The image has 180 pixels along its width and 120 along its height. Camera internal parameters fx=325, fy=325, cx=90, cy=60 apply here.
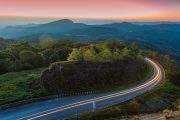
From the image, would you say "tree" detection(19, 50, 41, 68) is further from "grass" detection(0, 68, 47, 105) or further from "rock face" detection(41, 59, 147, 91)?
"rock face" detection(41, 59, 147, 91)

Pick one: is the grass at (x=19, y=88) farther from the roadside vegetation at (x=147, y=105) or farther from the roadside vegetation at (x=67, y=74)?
the roadside vegetation at (x=147, y=105)

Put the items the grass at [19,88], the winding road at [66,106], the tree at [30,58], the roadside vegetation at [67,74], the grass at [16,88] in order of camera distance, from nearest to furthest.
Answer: the winding road at [66,106], the grass at [16,88], the grass at [19,88], the roadside vegetation at [67,74], the tree at [30,58]

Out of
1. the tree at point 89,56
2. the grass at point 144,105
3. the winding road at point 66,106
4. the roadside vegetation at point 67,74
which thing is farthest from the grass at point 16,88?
the grass at point 144,105

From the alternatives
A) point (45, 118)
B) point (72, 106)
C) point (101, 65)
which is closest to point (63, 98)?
point (72, 106)

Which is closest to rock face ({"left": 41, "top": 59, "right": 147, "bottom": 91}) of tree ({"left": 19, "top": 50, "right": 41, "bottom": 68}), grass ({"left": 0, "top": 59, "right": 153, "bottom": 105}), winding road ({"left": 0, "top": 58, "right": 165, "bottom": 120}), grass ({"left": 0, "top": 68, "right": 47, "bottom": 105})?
grass ({"left": 0, "top": 59, "right": 153, "bottom": 105})

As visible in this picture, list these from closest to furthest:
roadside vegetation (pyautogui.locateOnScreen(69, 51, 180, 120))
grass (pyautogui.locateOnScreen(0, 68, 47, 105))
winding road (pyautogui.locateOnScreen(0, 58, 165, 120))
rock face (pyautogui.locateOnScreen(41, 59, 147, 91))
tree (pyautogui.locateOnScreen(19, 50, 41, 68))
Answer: winding road (pyautogui.locateOnScreen(0, 58, 165, 120)) < roadside vegetation (pyautogui.locateOnScreen(69, 51, 180, 120)) < grass (pyautogui.locateOnScreen(0, 68, 47, 105)) < rock face (pyautogui.locateOnScreen(41, 59, 147, 91)) < tree (pyautogui.locateOnScreen(19, 50, 41, 68))

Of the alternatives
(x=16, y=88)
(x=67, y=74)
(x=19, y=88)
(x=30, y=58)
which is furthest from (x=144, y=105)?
(x=30, y=58)

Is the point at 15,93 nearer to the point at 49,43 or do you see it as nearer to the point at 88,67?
the point at 88,67
